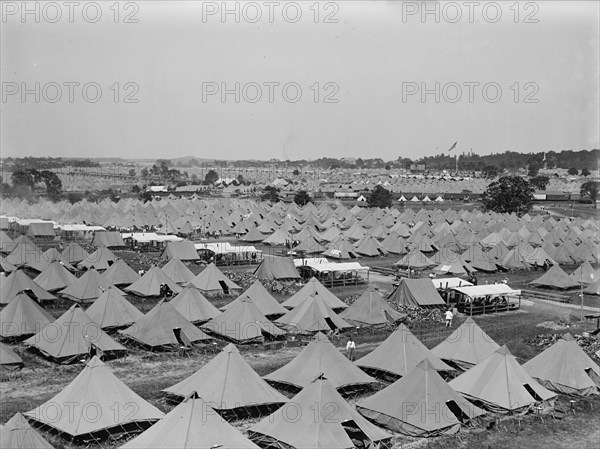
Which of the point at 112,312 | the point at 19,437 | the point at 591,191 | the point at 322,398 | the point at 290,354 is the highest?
the point at 591,191

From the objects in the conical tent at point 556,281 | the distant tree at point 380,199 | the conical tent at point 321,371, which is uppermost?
the distant tree at point 380,199

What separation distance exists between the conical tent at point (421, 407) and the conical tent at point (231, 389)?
2.12 m

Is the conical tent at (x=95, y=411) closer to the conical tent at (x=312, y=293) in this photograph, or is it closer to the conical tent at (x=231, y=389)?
the conical tent at (x=231, y=389)

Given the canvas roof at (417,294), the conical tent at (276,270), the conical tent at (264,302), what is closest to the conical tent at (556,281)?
the canvas roof at (417,294)

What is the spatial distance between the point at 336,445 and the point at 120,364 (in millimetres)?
8251

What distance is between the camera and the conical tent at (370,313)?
23578 millimetres

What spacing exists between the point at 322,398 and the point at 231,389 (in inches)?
99.9

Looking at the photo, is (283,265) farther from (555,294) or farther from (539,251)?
(539,251)

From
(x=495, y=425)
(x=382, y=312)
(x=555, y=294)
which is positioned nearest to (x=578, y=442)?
(x=495, y=425)

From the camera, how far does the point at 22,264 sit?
3288 centimetres

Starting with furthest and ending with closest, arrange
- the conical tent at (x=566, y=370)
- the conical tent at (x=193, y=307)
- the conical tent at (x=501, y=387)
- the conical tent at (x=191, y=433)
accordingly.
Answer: the conical tent at (x=193, y=307) → the conical tent at (x=566, y=370) → the conical tent at (x=501, y=387) → the conical tent at (x=191, y=433)

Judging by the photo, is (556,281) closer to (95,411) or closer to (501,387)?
(501,387)

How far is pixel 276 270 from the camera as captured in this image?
32.8 metres

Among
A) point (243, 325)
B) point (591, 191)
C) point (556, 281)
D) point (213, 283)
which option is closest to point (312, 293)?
point (243, 325)
